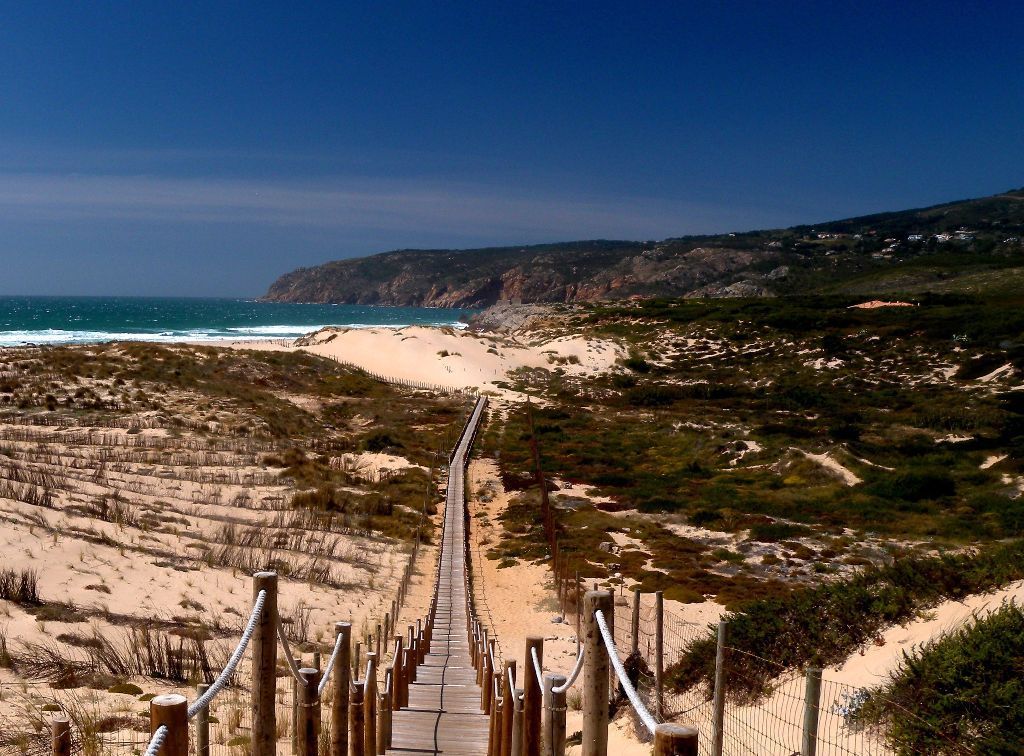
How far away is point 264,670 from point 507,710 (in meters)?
2.13

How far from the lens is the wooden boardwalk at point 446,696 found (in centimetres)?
707

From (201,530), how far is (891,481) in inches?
860

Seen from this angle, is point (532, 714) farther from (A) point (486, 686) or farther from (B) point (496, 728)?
(A) point (486, 686)

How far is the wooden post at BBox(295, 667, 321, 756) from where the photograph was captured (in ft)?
15.0

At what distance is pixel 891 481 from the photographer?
24.9m

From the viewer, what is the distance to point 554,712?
4.08m

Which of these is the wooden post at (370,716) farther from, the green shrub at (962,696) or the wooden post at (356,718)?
the green shrub at (962,696)

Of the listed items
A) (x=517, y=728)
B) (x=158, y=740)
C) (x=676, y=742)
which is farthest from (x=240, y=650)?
(x=676, y=742)

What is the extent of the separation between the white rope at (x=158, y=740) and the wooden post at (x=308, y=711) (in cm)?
188

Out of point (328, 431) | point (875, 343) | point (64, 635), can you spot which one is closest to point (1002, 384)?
point (875, 343)

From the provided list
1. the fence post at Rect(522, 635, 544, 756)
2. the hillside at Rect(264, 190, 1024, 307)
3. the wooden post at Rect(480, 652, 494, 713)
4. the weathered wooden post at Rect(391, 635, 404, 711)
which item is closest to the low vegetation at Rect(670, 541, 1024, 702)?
the wooden post at Rect(480, 652, 494, 713)

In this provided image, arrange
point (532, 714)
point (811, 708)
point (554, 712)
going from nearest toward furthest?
point (554, 712) < point (811, 708) < point (532, 714)

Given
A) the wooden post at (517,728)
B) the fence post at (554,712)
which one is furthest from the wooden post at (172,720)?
the wooden post at (517,728)

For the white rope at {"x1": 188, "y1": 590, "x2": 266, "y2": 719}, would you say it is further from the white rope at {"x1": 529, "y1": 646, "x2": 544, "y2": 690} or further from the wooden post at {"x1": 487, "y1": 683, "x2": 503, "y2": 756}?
→ the wooden post at {"x1": 487, "y1": 683, "x2": 503, "y2": 756}
